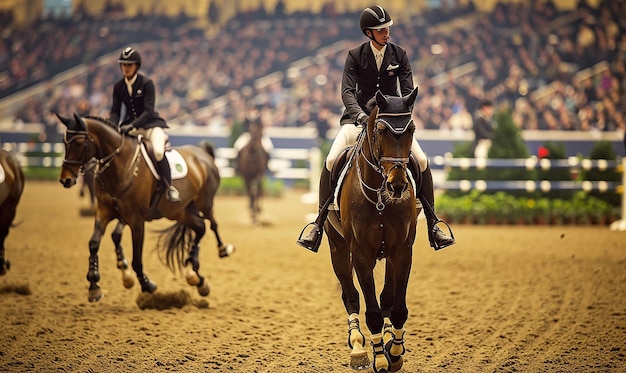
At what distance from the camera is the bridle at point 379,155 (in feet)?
17.9

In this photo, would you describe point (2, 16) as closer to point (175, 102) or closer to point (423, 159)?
point (175, 102)

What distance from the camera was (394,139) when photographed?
215 inches

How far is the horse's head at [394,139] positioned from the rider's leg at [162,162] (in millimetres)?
4189

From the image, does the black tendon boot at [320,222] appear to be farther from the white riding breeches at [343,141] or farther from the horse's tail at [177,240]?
the horse's tail at [177,240]

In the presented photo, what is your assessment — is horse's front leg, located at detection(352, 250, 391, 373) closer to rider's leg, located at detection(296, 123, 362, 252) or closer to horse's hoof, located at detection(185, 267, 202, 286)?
rider's leg, located at detection(296, 123, 362, 252)

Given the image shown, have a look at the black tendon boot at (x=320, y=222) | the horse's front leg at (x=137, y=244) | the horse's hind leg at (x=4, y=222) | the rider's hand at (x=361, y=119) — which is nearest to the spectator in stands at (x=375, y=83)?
the black tendon boot at (x=320, y=222)

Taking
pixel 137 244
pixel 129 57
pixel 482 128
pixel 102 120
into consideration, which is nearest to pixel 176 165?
pixel 102 120

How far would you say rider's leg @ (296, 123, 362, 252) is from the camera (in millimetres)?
6551

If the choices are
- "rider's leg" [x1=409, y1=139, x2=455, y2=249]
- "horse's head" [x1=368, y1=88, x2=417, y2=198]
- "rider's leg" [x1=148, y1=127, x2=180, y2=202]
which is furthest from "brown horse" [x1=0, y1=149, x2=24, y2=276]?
"horse's head" [x1=368, y1=88, x2=417, y2=198]

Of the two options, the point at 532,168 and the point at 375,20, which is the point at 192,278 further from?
the point at 532,168

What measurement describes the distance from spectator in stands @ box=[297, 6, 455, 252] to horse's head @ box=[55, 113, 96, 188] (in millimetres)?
3041

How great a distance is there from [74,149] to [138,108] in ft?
3.53

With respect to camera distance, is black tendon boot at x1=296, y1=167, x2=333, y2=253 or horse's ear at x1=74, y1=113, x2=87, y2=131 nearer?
black tendon boot at x1=296, y1=167, x2=333, y2=253

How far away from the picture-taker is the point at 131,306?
902 cm
